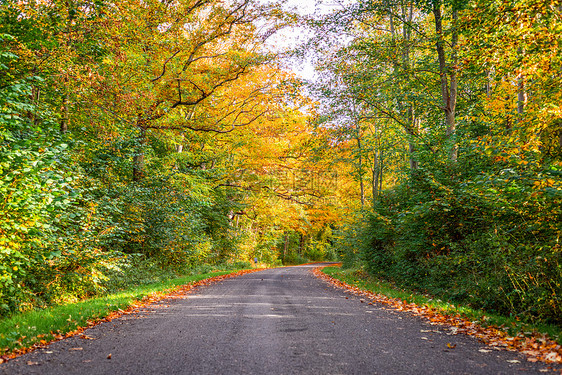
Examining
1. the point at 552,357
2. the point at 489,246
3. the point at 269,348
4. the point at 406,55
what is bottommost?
the point at 269,348

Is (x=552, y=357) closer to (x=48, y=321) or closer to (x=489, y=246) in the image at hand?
(x=489, y=246)

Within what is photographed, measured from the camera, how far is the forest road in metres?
3.93

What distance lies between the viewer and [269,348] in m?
4.71

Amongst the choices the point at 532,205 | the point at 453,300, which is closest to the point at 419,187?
the point at 453,300

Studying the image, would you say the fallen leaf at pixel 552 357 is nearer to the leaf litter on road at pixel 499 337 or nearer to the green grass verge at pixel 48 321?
the leaf litter on road at pixel 499 337

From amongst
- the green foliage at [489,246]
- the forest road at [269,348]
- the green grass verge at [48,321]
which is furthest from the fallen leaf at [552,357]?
the green grass verge at [48,321]

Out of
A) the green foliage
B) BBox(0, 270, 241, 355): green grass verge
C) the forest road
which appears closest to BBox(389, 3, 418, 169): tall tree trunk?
the green foliage

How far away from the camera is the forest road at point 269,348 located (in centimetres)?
393

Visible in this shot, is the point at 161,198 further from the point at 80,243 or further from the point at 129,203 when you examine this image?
the point at 80,243

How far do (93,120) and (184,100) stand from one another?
655 centimetres

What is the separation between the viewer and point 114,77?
9836 millimetres

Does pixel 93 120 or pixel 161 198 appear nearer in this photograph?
pixel 93 120

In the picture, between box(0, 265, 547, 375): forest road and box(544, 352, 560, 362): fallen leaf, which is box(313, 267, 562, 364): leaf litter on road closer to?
box(544, 352, 560, 362): fallen leaf

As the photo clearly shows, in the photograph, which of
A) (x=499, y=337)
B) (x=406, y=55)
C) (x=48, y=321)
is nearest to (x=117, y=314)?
(x=48, y=321)
